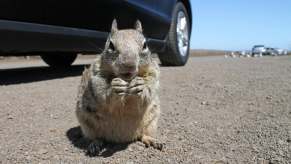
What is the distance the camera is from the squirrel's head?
2.56 meters

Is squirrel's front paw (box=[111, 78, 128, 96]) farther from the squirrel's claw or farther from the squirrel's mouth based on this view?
the squirrel's claw

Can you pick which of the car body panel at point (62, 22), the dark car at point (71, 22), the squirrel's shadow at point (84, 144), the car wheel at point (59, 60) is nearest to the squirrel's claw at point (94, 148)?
the squirrel's shadow at point (84, 144)

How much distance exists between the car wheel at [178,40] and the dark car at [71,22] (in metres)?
0.22

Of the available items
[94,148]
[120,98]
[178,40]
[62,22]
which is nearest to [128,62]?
[120,98]

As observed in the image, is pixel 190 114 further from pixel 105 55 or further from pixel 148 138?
pixel 105 55

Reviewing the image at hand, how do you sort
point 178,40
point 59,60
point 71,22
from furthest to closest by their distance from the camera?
1. point 59,60
2. point 178,40
3. point 71,22

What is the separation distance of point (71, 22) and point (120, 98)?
114 inches

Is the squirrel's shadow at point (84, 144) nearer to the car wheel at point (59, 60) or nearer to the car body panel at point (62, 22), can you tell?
the car body panel at point (62, 22)

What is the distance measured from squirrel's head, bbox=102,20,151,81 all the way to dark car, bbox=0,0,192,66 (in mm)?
1601

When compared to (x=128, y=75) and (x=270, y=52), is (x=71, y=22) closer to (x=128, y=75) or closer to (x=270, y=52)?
(x=128, y=75)

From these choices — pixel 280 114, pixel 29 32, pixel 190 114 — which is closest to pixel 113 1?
pixel 29 32

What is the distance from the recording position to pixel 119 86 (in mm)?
2564

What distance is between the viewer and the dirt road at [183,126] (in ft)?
9.06

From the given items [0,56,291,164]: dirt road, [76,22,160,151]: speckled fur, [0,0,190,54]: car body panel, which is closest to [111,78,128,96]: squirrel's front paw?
[76,22,160,151]: speckled fur
